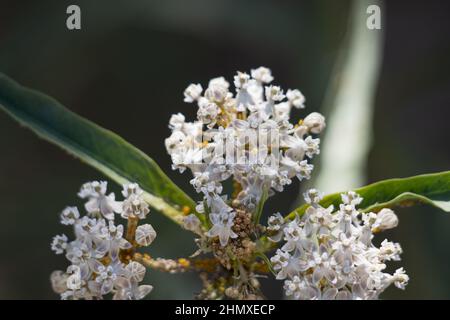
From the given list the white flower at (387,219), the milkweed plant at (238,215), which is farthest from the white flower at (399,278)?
the white flower at (387,219)

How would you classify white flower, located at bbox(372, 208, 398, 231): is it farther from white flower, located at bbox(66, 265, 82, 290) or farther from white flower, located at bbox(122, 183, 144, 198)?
white flower, located at bbox(66, 265, 82, 290)

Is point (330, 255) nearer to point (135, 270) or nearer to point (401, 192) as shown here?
point (401, 192)

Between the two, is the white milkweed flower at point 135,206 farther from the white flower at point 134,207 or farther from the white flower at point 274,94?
the white flower at point 274,94

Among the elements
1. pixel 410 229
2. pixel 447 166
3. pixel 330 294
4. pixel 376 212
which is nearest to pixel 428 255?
pixel 410 229

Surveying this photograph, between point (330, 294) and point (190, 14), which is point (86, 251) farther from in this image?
point (190, 14)

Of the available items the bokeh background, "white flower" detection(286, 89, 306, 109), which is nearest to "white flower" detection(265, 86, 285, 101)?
"white flower" detection(286, 89, 306, 109)

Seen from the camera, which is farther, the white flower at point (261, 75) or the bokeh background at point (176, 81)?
the bokeh background at point (176, 81)

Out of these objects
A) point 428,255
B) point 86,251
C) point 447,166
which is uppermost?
point 447,166
